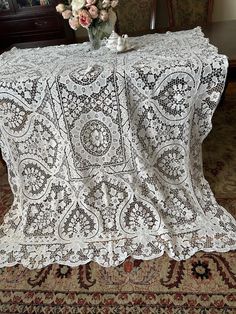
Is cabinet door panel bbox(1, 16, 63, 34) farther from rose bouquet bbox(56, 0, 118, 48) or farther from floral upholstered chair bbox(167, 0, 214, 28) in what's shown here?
rose bouquet bbox(56, 0, 118, 48)

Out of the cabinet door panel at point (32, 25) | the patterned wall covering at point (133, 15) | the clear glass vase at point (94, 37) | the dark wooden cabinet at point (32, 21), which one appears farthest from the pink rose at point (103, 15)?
the cabinet door panel at point (32, 25)

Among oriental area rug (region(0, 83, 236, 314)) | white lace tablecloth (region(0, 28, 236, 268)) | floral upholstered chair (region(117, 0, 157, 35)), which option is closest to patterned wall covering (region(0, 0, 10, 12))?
floral upholstered chair (region(117, 0, 157, 35))

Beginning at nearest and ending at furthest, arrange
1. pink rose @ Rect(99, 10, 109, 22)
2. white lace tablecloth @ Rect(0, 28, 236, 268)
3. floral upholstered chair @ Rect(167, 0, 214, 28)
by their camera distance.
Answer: white lace tablecloth @ Rect(0, 28, 236, 268)
pink rose @ Rect(99, 10, 109, 22)
floral upholstered chair @ Rect(167, 0, 214, 28)

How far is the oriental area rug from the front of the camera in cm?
128

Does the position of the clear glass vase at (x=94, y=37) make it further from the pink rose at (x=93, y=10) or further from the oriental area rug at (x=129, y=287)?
the oriental area rug at (x=129, y=287)

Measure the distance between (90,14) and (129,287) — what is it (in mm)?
1311

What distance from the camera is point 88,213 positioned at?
5.42 feet

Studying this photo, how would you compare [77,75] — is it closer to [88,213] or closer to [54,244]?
[88,213]

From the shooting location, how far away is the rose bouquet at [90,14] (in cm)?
152

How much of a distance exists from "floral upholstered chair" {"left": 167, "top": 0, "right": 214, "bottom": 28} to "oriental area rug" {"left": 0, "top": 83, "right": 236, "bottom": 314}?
2036 mm

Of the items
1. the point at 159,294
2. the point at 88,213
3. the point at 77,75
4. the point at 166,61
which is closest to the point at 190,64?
the point at 166,61

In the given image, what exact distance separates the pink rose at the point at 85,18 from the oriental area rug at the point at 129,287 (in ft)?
3.91

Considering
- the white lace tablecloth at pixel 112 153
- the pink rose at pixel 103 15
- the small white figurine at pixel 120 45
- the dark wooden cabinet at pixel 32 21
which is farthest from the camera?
the dark wooden cabinet at pixel 32 21

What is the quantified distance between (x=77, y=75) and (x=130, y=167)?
20.8 inches
